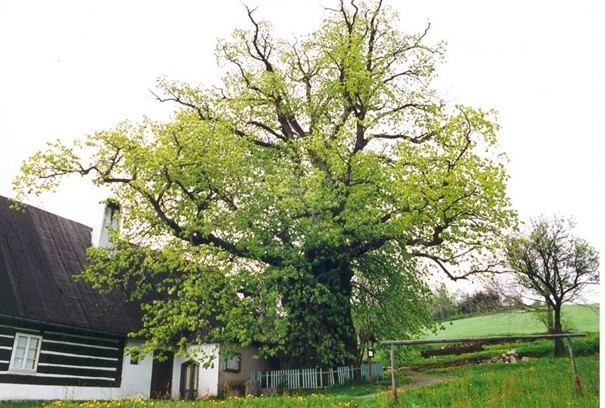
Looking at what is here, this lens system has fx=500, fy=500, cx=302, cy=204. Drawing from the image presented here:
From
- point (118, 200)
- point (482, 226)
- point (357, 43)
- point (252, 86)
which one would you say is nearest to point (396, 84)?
point (357, 43)

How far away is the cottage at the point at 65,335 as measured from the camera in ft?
57.0

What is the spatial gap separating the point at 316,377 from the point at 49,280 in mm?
11088

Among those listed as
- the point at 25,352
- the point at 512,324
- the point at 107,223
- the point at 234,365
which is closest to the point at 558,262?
the point at 512,324

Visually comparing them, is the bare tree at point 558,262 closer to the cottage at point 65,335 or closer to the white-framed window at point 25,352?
the cottage at point 65,335

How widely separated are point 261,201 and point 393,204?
17.3ft

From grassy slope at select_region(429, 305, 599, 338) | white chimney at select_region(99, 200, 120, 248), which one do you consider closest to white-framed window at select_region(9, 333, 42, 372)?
white chimney at select_region(99, 200, 120, 248)

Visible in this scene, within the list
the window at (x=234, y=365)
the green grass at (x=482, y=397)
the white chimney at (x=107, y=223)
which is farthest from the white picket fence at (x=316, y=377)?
the white chimney at (x=107, y=223)

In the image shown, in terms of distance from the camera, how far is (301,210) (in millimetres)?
18203

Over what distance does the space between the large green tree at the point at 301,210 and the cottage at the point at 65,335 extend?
1.31 meters

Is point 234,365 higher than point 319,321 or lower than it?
lower

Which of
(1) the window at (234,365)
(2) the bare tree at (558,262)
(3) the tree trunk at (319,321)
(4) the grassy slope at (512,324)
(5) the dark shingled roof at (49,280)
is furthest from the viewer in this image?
(4) the grassy slope at (512,324)

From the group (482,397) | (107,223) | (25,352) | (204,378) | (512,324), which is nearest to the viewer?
(482,397)

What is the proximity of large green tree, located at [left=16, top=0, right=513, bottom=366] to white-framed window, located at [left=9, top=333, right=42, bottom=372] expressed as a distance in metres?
3.23

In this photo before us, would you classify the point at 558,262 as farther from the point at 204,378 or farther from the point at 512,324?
the point at 204,378
